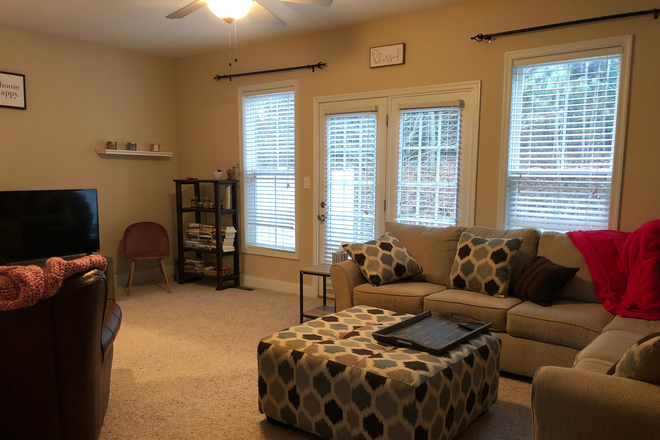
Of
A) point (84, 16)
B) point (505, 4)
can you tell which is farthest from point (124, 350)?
point (505, 4)

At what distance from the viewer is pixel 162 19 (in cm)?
434

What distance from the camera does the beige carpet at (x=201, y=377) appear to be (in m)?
2.39

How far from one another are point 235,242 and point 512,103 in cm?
334

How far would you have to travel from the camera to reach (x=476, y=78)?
→ 12.9 feet

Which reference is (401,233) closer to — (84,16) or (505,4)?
(505,4)

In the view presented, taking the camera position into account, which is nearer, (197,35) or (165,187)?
(197,35)

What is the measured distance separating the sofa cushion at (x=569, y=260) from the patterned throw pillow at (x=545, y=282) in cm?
14

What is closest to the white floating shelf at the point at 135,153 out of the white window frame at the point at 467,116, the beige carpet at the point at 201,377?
the beige carpet at the point at 201,377

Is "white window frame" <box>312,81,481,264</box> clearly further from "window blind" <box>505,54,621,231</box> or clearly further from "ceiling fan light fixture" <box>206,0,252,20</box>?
"ceiling fan light fixture" <box>206,0,252,20</box>

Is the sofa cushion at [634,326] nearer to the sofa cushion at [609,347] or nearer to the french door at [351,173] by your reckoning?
the sofa cushion at [609,347]

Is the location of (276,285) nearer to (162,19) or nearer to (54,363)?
(162,19)

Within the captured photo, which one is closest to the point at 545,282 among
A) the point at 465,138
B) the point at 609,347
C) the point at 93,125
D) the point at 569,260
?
the point at 569,260

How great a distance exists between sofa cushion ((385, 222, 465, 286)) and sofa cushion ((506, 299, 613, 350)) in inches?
30.3

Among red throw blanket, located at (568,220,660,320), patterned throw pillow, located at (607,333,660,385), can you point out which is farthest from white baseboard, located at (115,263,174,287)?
patterned throw pillow, located at (607,333,660,385)
